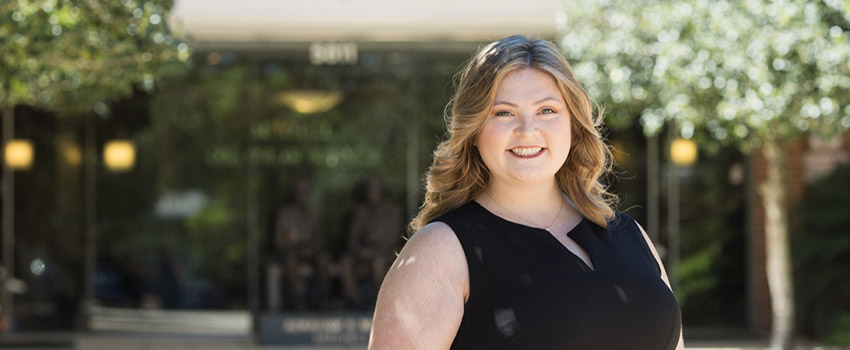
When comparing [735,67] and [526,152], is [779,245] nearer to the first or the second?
[735,67]

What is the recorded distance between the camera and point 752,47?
6.57m

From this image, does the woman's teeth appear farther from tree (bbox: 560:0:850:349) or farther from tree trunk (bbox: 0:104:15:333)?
tree trunk (bbox: 0:104:15:333)

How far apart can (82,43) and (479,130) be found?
156 inches

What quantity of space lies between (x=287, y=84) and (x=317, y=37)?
1317mm

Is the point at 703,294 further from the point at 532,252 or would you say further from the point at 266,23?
the point at 532,252

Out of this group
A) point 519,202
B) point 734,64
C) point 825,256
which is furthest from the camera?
point 825,256

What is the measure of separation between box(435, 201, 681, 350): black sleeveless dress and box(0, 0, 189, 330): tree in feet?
11.0

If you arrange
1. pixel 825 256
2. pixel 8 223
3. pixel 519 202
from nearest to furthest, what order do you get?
pixel 519 202 → pixel 825 256 → pixel 8 223

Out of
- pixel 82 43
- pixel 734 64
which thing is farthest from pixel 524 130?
pixel 734 64

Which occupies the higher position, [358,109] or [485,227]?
[485,227]

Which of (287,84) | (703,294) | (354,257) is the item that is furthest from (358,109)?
(703,294)

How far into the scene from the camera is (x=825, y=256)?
9.50 metres

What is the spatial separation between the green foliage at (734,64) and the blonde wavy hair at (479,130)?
4.50m

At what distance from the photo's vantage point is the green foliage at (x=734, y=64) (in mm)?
6422
